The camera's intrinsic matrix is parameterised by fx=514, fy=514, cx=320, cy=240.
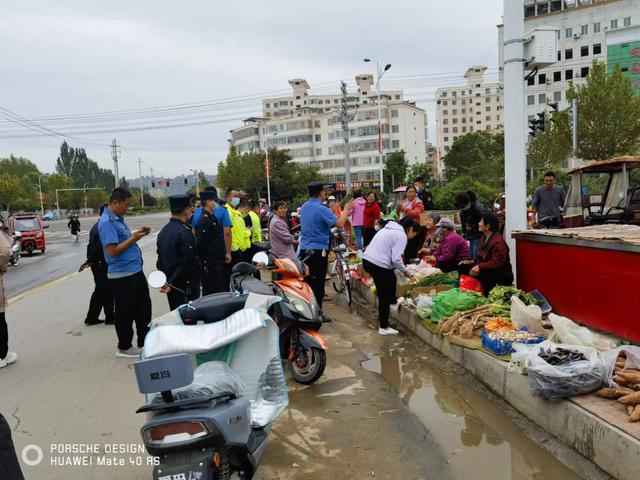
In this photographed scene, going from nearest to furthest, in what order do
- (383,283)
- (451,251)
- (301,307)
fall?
(301,307)
(383,283)
(451,251)

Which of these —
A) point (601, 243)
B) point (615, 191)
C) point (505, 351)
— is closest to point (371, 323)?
point (505, 351)

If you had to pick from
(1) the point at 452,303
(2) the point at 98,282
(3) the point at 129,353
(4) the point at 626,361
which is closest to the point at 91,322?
(2) the point at 98,282

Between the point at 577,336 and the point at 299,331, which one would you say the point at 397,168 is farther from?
the point at 299,331

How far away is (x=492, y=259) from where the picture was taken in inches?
266

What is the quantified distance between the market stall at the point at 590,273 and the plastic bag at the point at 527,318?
73 cm

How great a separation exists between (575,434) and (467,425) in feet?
2.83

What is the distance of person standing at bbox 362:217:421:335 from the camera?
22.0 feet

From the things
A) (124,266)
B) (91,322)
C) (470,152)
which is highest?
(470,152)

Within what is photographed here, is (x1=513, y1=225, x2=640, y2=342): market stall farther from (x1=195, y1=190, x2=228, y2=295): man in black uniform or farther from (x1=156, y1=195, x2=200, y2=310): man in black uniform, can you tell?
(x1=156, y1=195, x2=200, y2=310): man in black uniform

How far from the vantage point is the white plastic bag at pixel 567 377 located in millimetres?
3795

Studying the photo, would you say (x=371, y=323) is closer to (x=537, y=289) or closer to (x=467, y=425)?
(x=537, y=289)

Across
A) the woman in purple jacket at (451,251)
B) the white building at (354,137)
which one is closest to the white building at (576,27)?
the white building at (354,137)

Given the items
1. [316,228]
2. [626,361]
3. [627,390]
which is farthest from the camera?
[316,228]

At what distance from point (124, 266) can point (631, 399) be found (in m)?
4.98
